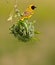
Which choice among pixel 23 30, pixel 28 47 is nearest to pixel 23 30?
pixel 23 30

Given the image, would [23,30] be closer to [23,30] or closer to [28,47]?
[23,30]

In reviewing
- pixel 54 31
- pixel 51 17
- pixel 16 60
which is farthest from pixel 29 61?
pixel 51 17

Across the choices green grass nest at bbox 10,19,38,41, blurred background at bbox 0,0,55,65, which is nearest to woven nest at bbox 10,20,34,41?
green grass nest at bbox 10,19,38,41

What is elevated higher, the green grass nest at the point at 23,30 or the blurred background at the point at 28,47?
the green grass nest at the point at 23,30

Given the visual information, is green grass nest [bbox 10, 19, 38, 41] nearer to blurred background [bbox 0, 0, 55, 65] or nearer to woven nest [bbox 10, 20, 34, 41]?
woven nest [bbox 10, 20, 34, 41]

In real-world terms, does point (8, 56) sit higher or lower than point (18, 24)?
lower

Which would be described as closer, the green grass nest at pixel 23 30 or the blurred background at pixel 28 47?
the green grass nest at pixel 23 30

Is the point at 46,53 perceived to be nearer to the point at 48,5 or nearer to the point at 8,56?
the point at 8,56

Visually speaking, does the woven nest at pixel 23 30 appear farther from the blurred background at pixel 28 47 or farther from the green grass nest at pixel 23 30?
the blurred background at pixel 28 47

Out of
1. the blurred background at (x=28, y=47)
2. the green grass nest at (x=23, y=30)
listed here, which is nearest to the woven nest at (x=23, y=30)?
the green grass nest at (x=23, y=30)
